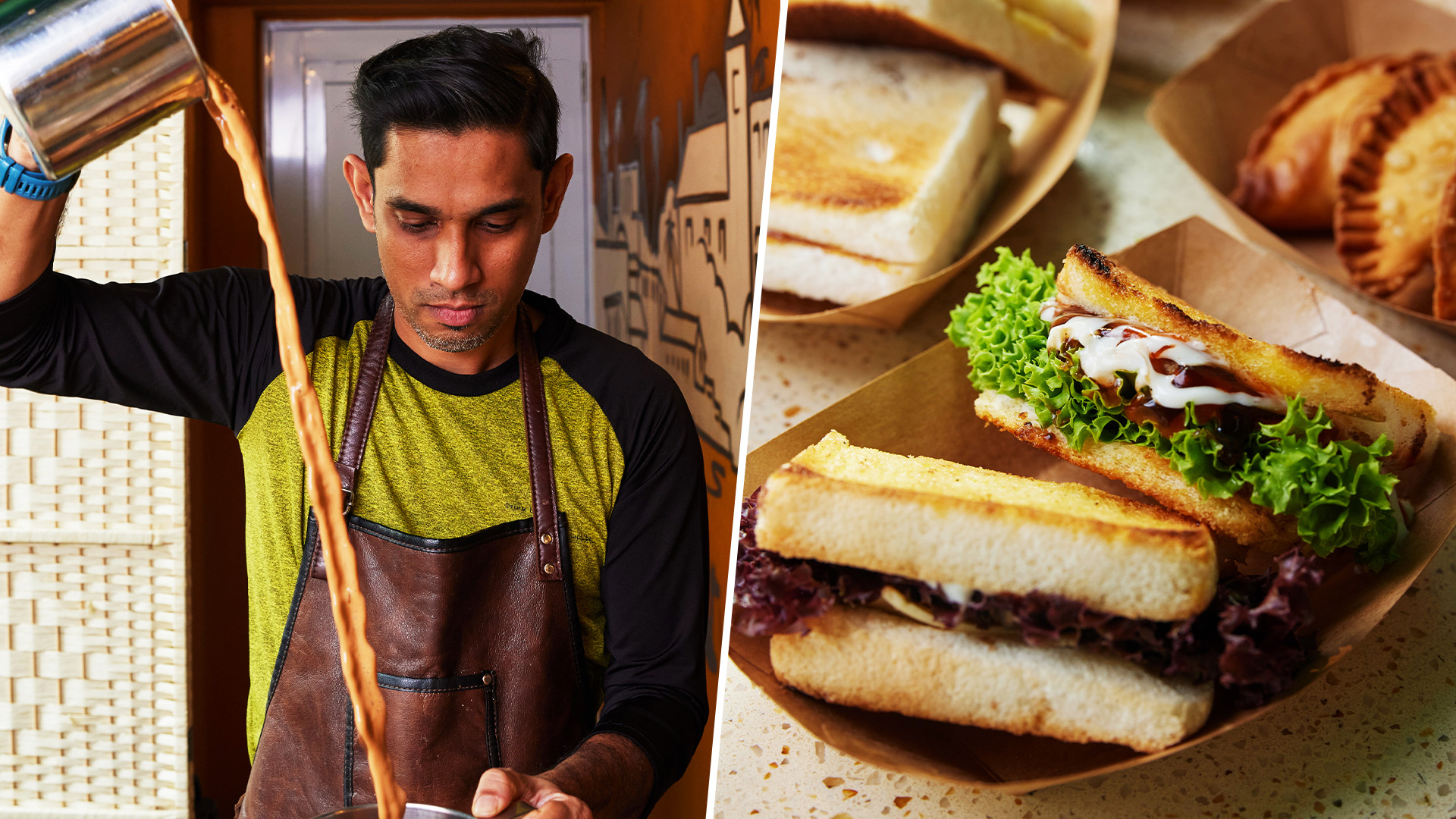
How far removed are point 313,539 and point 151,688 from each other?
0.60 m

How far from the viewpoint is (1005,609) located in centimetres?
130

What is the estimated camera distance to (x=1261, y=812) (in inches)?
54.4

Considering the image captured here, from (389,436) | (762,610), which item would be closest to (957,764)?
(762,610)

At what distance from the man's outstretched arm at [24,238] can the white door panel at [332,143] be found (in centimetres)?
29

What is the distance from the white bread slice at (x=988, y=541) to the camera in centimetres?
126

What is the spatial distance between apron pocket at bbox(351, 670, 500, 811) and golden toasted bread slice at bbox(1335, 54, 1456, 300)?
6.56ft

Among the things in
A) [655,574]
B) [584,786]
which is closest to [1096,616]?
[655,574]

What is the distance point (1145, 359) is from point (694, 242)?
741 mm

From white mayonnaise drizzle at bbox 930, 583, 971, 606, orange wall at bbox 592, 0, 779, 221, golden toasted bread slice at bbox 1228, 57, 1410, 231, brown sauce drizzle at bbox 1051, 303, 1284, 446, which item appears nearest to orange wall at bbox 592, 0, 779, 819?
orange wall at bbox 592, 0, 779, 221

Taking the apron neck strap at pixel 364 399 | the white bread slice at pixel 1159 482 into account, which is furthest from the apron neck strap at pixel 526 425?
the white bread slice at pixel 1159 482

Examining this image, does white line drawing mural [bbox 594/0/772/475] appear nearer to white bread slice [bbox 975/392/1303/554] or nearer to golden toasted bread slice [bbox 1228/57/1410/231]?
white bread slice [bbox 975/392/1303/554]

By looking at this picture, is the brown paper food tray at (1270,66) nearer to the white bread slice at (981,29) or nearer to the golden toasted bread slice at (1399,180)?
the golden toasted bread slice at (1399,180)

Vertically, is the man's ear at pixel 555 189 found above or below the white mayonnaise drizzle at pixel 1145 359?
above

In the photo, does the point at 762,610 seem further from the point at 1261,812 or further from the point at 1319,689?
the point at 1319,689
